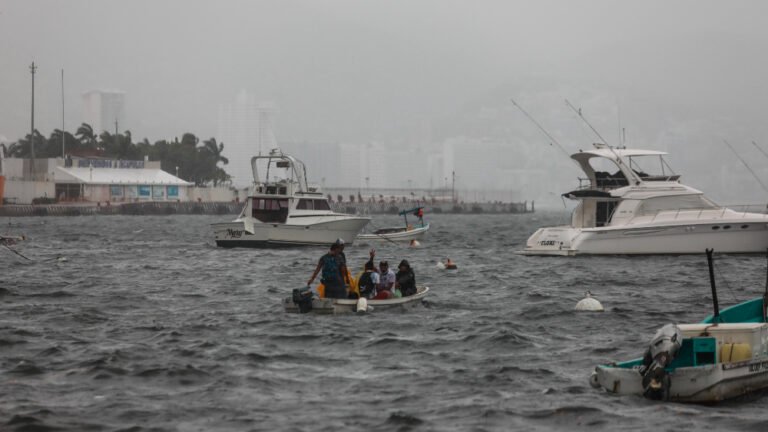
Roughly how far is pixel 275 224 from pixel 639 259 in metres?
19.8

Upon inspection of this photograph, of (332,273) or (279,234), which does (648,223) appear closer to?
(279,234)

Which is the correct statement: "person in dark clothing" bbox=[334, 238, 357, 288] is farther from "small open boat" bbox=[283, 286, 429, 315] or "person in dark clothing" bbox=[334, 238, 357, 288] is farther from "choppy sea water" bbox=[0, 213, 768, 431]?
"choppy sea water" bbox=[0, 213, 768, 431]

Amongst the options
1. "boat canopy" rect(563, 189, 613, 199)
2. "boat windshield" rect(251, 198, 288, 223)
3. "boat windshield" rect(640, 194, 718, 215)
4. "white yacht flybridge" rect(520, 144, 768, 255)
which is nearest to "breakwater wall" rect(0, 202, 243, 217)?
"boat windshield" rect(251, 198, 288, 223)

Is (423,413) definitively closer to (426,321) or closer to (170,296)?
(426,321)

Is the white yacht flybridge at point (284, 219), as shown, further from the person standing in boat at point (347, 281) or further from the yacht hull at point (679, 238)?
the person standing in boat at point (347, 281)

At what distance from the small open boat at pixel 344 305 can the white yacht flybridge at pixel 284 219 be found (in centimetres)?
2909

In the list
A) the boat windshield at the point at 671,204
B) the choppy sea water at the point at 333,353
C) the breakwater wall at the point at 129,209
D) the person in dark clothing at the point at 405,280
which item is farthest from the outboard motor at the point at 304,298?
the breakwater wall at the point at 129,209

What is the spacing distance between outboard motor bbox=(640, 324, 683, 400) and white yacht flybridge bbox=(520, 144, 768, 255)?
30326 mm

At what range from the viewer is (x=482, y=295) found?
3562 cm

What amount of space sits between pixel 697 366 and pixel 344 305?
1184 cm

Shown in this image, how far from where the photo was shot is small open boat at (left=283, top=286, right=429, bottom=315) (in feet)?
91.1

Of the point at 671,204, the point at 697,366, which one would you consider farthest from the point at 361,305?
the point at 671,204

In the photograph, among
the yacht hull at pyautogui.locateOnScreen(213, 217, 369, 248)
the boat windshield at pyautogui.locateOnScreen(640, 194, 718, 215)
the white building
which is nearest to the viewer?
the boat windshield at pyautogui.locateOnScreen(640, 194, 718, 215)

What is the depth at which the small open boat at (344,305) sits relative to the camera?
2777cm
